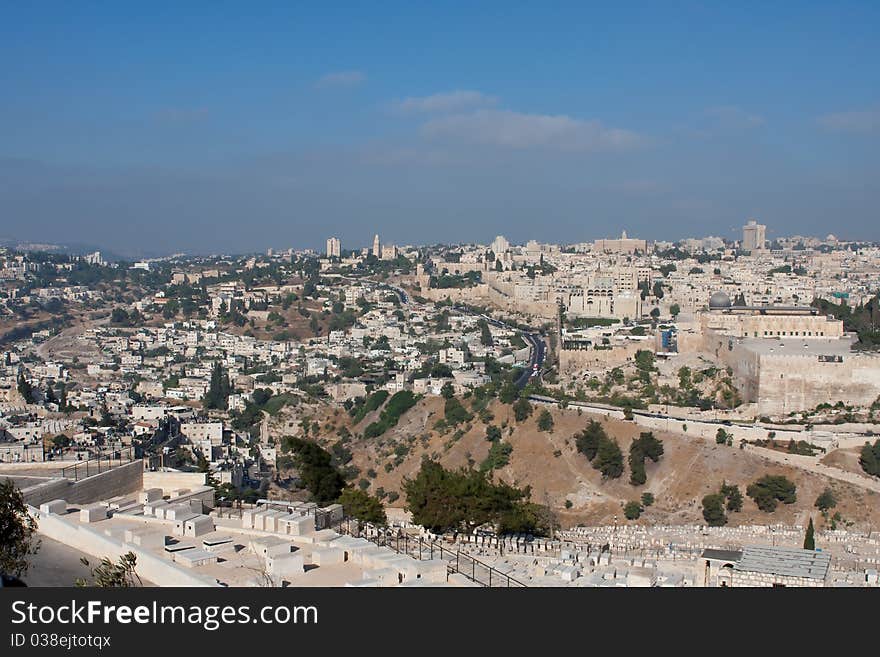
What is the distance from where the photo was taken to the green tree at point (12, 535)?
303 inches

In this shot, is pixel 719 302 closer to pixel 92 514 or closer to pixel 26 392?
pixel 26 392

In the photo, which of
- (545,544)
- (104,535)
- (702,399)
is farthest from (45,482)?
(702,399)

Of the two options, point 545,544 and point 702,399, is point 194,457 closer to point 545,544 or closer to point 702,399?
point 702,399

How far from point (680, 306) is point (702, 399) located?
A: 17.3 m

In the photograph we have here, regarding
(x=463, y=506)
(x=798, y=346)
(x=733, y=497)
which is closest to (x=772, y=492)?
(x=733, y=497)

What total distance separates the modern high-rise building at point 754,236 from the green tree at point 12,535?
88.2 m

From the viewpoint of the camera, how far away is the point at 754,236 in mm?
96188

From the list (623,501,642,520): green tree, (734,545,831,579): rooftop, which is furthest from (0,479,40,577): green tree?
(623,501,642,520): green tree

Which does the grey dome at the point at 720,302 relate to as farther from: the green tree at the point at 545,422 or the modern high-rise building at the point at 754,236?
the modern high-rise building at the point at 754,236

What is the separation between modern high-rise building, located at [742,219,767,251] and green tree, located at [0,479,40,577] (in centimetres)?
8825

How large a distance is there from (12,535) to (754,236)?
308 feet

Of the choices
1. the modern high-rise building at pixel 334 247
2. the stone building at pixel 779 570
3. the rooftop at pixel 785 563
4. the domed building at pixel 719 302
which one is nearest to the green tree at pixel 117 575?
the stone building at pixel 779 570
